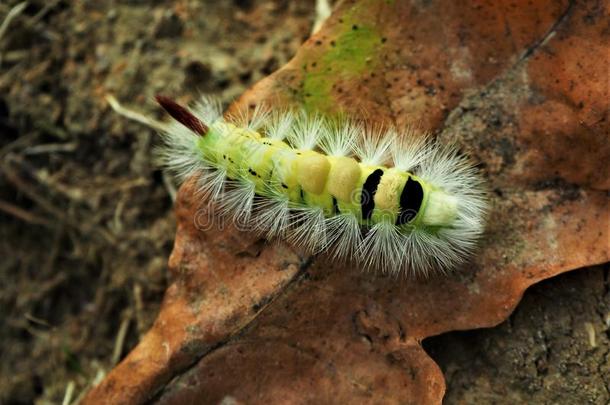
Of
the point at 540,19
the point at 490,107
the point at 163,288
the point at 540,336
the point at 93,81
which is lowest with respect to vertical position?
the point at 163,288

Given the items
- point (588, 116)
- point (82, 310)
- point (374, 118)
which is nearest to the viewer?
point (588, 116)

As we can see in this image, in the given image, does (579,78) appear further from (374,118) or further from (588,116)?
(374,118)

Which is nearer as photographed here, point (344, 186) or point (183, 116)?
point (344, 186)

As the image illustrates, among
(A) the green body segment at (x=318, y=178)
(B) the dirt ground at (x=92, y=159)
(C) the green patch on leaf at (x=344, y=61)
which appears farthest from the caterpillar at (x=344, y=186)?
(B) the dirt ground at (x=92, y=159)

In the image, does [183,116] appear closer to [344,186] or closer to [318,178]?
[318,178]

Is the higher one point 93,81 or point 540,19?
point 540,19

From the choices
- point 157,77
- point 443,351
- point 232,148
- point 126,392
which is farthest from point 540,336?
point 157,77

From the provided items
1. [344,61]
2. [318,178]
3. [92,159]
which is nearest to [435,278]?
[318,178]

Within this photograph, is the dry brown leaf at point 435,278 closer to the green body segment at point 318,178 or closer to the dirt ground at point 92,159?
the green body segment at point 318,178
